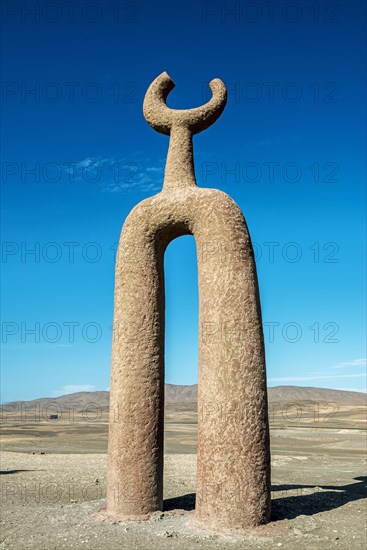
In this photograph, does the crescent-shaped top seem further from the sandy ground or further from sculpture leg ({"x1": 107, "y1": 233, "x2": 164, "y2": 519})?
the sandy ground

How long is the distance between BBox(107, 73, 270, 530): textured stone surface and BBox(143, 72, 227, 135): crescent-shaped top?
0.12 metres

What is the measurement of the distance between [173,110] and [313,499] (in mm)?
7235

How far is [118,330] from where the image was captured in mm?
7918

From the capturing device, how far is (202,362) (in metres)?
7.41

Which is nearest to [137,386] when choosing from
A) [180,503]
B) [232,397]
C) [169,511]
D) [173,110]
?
[232,397]

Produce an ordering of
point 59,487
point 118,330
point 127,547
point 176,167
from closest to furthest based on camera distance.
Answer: point 127,547, point 118,330, point 176,167, point 59,487

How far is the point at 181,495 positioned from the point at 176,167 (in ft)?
19.2

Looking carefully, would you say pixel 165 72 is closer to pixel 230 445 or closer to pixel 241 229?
pixel 241 229

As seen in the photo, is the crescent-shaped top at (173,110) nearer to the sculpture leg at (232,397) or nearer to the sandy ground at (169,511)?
the sculpture leg at (232,397)

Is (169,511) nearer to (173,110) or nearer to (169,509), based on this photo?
(169,509)

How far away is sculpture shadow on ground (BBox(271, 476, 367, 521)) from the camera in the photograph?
26.6ft

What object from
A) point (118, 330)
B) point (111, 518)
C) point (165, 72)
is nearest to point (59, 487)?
point (111, 518)

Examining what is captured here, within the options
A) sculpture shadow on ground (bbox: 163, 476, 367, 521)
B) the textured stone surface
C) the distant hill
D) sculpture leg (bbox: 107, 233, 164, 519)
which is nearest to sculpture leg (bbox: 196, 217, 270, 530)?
the textured stone surface

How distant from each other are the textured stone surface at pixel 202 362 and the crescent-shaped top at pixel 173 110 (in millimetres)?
116
